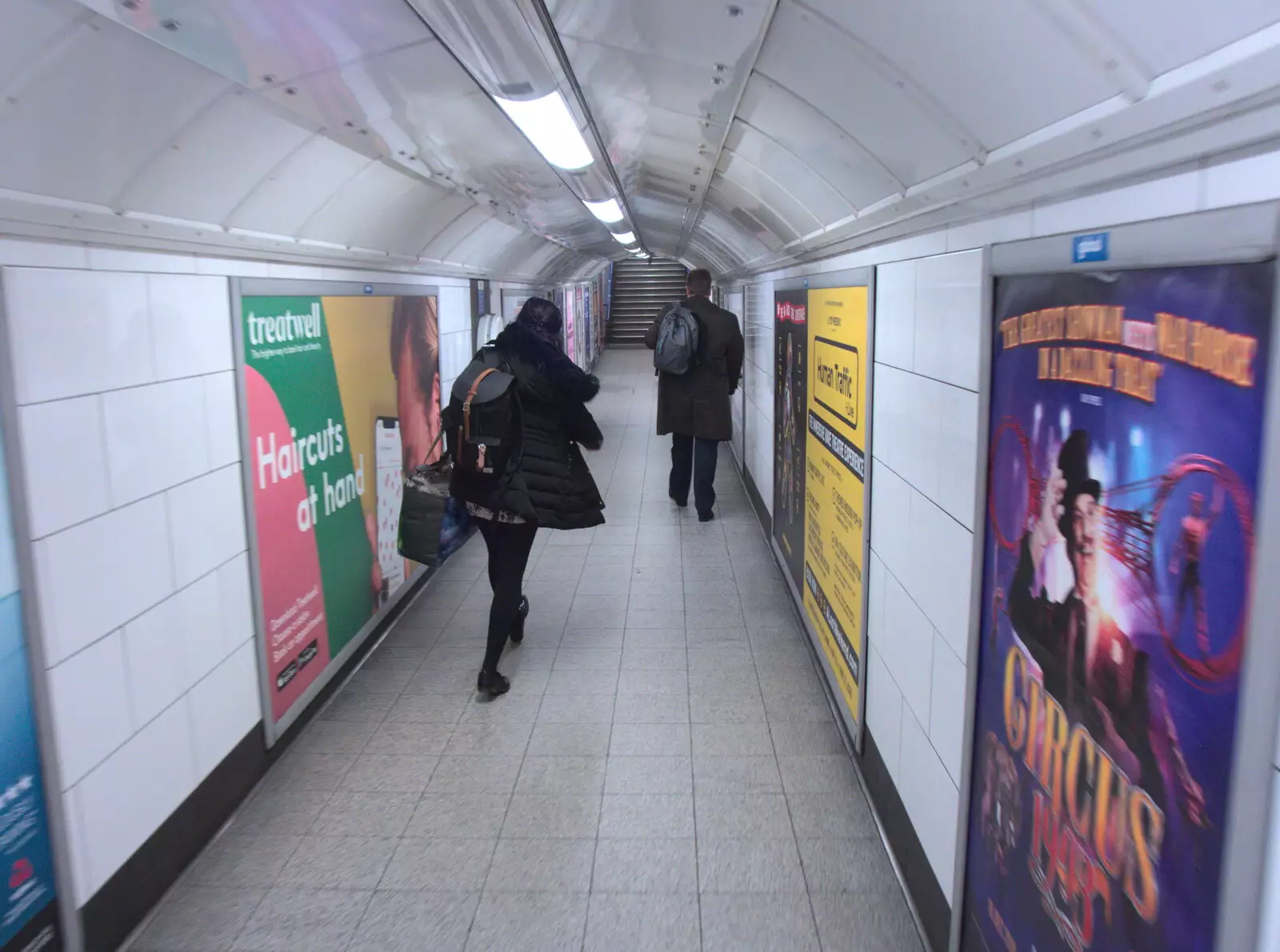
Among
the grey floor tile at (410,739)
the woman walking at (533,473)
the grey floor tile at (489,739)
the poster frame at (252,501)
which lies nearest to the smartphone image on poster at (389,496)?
the poster frame at (252,501)

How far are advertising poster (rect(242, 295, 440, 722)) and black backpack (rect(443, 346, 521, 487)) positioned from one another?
1.89 ft

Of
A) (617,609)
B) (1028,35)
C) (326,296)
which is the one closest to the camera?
(1028,35)

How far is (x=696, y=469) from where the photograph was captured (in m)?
6.87

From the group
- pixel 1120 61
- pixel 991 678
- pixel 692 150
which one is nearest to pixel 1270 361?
pixel 1120 61

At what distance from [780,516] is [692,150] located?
7.33 feet

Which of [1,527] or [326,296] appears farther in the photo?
[326,296]

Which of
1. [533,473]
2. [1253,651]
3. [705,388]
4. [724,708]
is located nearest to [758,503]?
[705,388]

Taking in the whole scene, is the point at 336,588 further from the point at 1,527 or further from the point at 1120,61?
the point at 1120,61

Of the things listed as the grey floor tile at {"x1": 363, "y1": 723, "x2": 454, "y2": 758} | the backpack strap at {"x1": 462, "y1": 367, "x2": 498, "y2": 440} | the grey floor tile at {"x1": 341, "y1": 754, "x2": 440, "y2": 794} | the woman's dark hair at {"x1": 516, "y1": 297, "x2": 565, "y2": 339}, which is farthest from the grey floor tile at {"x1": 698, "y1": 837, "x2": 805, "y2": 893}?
the woman's dark hair at {"x1": 516, "y1": 297, "x2": 565, "y2": 339}

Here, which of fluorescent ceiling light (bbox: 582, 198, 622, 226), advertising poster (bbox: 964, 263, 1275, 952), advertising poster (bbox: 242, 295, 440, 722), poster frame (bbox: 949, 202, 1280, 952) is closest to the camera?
poster frame (bbox: 949, 202, 1280, 952)

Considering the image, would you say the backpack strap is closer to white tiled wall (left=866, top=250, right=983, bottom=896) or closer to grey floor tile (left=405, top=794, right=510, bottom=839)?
grey floor tile (left=405, top=794, right=510, bottom=839)

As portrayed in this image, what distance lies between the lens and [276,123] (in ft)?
8.85

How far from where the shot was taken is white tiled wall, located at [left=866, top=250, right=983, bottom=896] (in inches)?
83.3

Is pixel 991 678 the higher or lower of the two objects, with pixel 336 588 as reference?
higher
